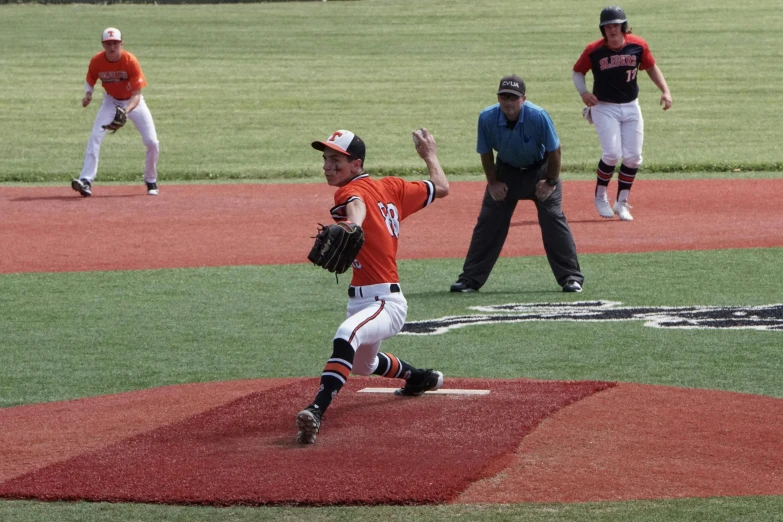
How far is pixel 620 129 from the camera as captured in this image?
15.1m

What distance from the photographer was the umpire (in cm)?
1079

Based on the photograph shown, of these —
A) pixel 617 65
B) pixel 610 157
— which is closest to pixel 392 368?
pixel 617 65

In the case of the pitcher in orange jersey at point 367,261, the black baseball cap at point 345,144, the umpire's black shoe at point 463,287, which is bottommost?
the umpire's black shoe at point 463,287

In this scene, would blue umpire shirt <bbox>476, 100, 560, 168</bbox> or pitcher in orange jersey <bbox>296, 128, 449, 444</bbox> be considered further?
blue umpire shirt <bbox>476, 100, 560, 168</bbox>

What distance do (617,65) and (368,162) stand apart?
9.54 metres

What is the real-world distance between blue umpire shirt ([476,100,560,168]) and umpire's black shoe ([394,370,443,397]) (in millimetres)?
3594

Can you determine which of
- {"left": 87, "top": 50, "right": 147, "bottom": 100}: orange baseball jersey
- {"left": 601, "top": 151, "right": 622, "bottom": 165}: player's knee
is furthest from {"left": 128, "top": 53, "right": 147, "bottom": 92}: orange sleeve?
{"left": 601, "top": 151, "right": 622, "bottom": 165}: player's knee

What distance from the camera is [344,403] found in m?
7.42

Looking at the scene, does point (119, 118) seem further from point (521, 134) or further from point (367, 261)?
point (367, 261)

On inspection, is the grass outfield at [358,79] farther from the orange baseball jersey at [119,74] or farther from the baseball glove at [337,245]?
the baseball glove at [337,245]

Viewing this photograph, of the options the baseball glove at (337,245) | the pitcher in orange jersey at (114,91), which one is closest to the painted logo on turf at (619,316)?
the baseball glove at (337,245)

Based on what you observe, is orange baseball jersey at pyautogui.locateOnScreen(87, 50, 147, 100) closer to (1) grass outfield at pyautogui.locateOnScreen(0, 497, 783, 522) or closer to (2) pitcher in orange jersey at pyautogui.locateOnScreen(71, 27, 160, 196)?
(2) pitcher in orange jersey at pyautogui.locateOnScreen(71, 27, 160, 196)

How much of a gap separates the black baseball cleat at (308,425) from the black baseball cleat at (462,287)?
501cm

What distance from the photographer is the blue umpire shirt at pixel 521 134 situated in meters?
10.7
